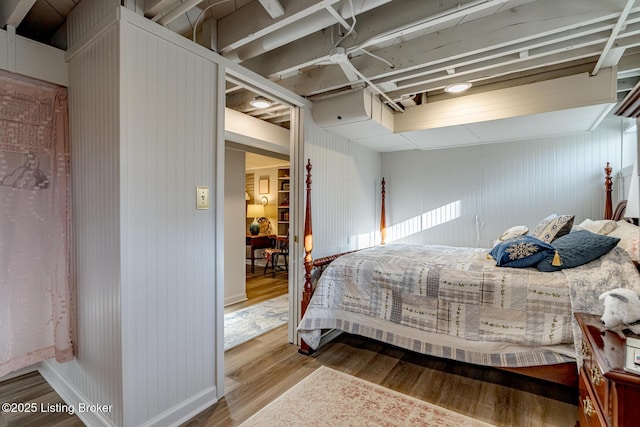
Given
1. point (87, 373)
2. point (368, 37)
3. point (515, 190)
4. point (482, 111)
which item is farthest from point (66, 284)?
point (515, 190)

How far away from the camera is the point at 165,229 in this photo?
176 centimetres

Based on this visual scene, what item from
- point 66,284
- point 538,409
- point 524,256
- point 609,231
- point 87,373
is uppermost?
point 609,231

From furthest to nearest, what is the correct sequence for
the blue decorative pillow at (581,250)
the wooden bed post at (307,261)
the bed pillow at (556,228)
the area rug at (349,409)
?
the wooden bed post at (307,261)
the bed pillow at (556,228)
the blue decorative pillow at (581,250)
the area rug at (349,409)

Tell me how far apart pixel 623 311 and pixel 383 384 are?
1.54 meters

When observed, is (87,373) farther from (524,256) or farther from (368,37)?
(524,256)

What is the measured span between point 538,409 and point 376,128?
8.33ft

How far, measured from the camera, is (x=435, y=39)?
210 cm

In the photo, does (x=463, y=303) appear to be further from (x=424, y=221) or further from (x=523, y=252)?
(x=424, y=221)

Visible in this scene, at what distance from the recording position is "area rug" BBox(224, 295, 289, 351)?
306 cm

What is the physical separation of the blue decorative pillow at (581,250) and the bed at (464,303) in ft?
0.13

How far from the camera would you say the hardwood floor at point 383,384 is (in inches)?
75.3

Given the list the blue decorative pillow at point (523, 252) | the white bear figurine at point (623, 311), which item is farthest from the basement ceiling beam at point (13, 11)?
the blue decorative pillow at point (523, 252)

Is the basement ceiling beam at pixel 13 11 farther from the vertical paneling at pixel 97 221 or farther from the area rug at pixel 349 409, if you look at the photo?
the area rug at pixel 349 409

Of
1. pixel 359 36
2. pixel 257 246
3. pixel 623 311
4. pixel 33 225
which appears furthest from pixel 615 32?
pixel 257 246
